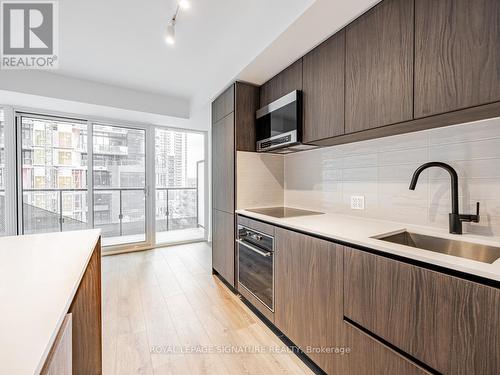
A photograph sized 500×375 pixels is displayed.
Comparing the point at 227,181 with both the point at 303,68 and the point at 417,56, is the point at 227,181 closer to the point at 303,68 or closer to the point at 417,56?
the point at 303,68

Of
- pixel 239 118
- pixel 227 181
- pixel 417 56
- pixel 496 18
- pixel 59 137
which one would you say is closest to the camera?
pixel 496 18

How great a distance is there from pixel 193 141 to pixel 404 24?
400cm

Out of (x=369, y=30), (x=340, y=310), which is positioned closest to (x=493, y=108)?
(x=369, y=30)

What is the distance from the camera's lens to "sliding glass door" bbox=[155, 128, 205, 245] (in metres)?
Answer: 4.21

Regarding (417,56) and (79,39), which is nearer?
(417,56)

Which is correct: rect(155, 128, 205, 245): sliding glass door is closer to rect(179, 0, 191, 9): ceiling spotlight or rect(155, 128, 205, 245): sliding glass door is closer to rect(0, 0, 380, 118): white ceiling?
rect(0, 0, 380, 118): white ceiling

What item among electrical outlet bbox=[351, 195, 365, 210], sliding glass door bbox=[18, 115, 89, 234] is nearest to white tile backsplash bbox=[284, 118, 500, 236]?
electrical outlet bbox=[351, 195, 365, 210]

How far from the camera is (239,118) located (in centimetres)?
231

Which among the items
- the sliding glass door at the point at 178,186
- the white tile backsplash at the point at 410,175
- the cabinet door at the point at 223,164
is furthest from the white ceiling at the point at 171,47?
the sliding glass door at the point at 178,186

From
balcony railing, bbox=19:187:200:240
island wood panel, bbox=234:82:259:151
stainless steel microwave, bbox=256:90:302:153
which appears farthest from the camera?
balcony railing, bbox=19:187:200:240

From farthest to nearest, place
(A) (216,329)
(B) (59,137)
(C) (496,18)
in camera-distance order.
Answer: (B) (59,137) < (A) (216,329) < (C) (496,18)

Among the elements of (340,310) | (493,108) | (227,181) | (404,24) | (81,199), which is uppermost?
(404,24)

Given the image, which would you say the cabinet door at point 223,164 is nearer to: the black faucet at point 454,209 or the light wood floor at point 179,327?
the light wood floor at point 179,327

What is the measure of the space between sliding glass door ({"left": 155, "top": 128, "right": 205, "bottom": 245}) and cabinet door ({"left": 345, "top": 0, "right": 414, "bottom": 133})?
349cm
